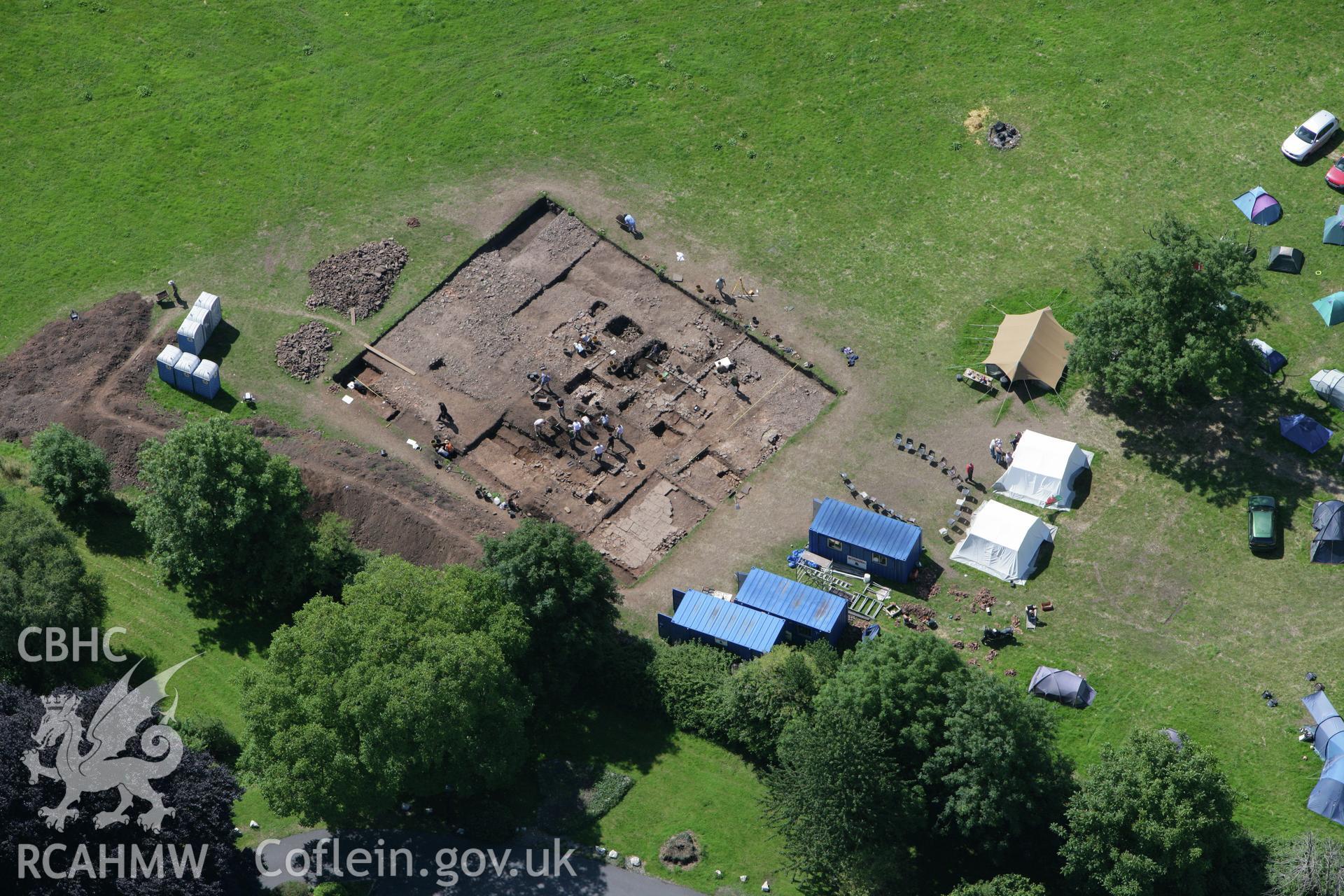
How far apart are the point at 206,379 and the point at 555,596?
32540 millimetres

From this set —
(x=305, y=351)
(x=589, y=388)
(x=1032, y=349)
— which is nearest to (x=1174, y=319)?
(x=1032, y=349)

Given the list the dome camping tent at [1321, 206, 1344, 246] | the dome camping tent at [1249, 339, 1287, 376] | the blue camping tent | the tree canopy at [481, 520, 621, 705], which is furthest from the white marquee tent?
the dome camping tent at [1321, 206, 1344, 246]

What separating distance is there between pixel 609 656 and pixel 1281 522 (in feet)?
133

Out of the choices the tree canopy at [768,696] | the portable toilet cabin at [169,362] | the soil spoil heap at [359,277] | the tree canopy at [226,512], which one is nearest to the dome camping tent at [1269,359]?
the tree canopy at [768,696]

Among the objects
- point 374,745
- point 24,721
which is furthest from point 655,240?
point 24,721

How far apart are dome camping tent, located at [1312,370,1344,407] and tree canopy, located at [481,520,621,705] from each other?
46606 millimetres

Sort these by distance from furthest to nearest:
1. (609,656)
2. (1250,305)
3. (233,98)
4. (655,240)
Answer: (233,98), (655,240), (1250,305), (609,656)

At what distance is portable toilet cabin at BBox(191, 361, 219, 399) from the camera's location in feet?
305

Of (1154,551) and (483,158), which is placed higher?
(483,158)

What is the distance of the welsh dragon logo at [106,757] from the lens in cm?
6675

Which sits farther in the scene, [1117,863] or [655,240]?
[655,240]

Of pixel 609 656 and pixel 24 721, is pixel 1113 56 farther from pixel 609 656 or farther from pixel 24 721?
pixel 24 721

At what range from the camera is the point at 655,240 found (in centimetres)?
10150

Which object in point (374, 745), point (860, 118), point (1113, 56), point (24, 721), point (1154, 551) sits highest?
point (1113, 56)
